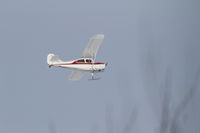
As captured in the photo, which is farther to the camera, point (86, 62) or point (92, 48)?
point (92, 48)

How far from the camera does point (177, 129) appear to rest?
6325 centimetres

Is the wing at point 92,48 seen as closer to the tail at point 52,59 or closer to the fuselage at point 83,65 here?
the fuselage at point 83,65

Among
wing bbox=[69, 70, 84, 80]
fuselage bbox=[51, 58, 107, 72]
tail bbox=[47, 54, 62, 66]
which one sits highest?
tail bbox=[47, 54, 62, 66]

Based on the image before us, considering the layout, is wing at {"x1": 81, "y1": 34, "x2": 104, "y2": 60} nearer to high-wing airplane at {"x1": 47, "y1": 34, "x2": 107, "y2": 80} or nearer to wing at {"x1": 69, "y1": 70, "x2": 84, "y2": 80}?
high-wing airplane at {"x1": 47, "y1": 34, "x2": 107, "y2": 80}

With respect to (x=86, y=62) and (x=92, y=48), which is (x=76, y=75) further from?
(x=92, y=48)

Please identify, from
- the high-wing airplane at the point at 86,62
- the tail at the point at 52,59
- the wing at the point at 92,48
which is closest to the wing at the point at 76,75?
the high-wing airplane at the point at 86,62

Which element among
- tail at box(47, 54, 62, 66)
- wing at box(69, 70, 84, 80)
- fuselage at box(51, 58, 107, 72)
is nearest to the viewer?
fuselage at box(51, 58, 107, 72)

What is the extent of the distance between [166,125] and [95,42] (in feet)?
45.6

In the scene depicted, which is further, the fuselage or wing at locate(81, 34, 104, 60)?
wing at locate(81, 34, 104, 60)

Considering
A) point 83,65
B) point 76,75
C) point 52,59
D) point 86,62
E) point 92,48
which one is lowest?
point 76,75

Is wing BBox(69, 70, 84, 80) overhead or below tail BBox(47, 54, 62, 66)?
below

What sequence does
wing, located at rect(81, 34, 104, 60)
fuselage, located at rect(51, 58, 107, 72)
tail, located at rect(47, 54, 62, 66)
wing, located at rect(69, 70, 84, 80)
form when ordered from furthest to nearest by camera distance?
wing, located at rect(69, 70, 84, 80) < wing, located at rect(81, 34, 104, 60) < tail, located at rect(47, 54, 62, 66) < fuselage, located at rect(51, 58, 107, 72)

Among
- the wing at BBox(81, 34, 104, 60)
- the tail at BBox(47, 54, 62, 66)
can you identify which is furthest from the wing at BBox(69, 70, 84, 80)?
the tail at BBox(47, 54, 62, 66)

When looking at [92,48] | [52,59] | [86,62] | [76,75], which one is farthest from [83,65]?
[52,59]
